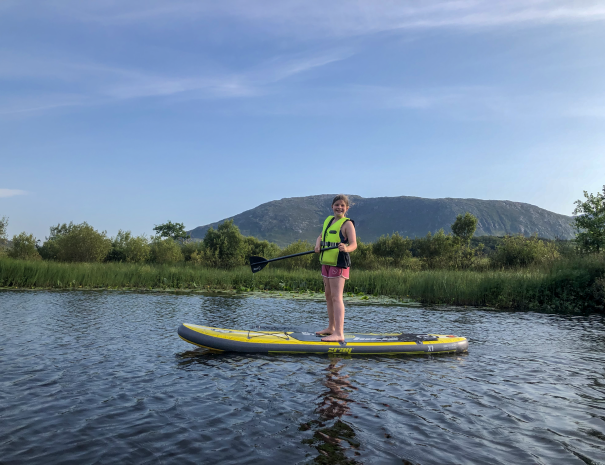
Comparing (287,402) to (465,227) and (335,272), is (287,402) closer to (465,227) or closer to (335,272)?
(335,272)

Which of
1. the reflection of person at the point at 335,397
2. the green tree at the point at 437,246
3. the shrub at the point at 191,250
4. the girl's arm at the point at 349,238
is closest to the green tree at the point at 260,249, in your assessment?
the shrub at the point at 191,250

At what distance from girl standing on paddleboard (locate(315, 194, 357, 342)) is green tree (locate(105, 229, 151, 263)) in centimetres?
2398

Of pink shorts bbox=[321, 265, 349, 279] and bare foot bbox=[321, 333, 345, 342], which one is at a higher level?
pink shorts bbox=[321, 265, 349, 279]

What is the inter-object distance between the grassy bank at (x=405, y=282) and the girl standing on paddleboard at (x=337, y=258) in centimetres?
905

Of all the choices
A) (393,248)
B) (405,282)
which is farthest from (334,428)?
(393,248)

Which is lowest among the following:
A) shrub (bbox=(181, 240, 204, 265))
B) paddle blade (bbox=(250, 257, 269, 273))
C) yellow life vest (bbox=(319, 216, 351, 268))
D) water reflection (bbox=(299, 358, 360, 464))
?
water reflection (bbox=(299, 358, 360, 464))

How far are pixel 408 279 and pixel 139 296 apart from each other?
9.93m

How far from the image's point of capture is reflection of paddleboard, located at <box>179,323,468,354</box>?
6785 mm

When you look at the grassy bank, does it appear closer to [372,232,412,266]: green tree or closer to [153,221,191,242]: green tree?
[372,232,412,266]: green tree

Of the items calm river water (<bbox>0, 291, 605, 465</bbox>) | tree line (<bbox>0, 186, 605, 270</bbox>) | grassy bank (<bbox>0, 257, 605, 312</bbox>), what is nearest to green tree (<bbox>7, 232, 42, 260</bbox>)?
tree line (<bbox>0, 186, 605, 270</bbox>)

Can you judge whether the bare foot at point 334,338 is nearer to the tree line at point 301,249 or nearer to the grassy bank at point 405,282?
the grassy bank at point 405,282

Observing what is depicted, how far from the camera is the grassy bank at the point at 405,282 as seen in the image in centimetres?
1422

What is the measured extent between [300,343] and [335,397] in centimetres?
195

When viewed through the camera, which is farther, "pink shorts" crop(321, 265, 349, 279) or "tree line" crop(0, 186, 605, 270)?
"tree line" crop(0, 186, 605, 270)
